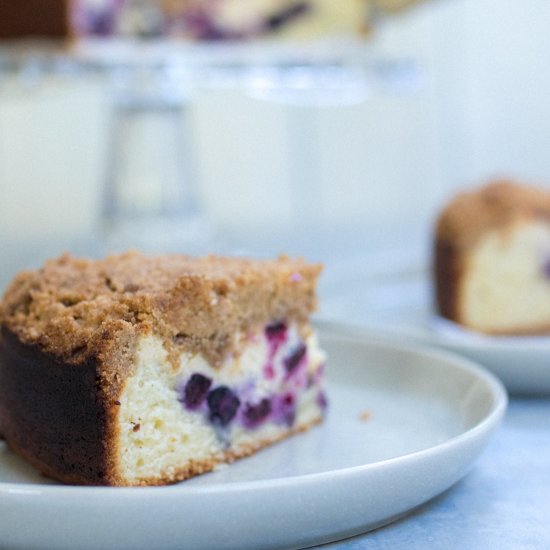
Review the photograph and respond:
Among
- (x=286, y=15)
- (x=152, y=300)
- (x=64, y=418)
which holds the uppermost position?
(x=286, y=15)

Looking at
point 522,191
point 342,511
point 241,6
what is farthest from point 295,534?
point 241,6

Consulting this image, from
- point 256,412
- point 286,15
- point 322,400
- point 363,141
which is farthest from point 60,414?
point 363,141

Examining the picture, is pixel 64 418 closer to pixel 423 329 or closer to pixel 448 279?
pixel 423 329

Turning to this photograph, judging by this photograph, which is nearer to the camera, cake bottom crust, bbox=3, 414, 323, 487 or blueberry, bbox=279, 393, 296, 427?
cake bottom crust, bbox=3, 414, 323, 487

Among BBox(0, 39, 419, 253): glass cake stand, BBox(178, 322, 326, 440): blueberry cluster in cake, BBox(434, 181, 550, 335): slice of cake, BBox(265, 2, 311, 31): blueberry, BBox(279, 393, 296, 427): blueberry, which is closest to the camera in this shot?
BBox(178, 322, 326, 440): blueberry cluster in cake

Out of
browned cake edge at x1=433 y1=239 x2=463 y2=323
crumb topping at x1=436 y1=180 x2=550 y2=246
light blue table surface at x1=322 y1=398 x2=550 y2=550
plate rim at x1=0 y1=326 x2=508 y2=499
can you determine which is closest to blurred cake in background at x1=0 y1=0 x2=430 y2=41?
crumb topping at x1=436 y1=180 x2=550 y2=246

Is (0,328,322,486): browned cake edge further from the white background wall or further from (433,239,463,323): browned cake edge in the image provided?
the white background wall
